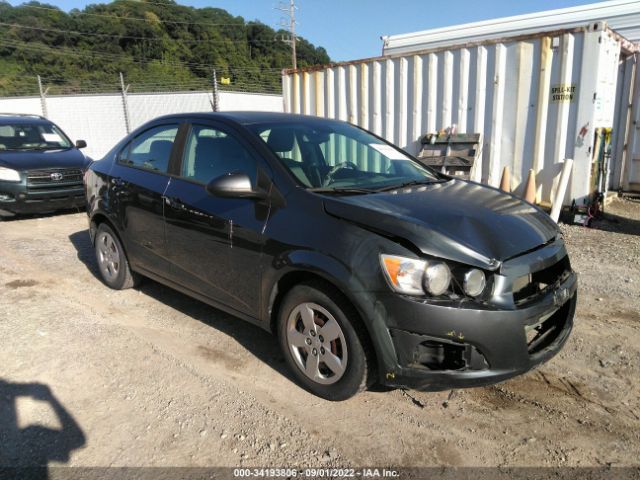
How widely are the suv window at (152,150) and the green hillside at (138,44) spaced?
39.6 meters

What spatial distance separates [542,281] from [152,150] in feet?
10.7

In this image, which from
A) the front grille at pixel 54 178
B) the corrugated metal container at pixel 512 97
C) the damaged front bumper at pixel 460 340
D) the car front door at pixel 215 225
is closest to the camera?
the damaged front bumper at pixel 460 340

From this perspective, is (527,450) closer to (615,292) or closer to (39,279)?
(615,292)

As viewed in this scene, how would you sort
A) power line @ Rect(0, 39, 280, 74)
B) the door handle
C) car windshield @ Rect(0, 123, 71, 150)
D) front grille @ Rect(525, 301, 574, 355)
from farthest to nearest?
power line @ Rect(0, 39, 280, 74)
car windshield @ Rect(0, 123, 71, 150)
the door handle
front grille @ Rect(525, 301, 574, 355)

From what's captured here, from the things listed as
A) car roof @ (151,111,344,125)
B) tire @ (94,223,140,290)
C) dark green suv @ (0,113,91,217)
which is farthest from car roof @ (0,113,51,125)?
car roof @ (151,111,344,125)

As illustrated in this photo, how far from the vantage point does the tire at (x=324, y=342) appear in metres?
2.76

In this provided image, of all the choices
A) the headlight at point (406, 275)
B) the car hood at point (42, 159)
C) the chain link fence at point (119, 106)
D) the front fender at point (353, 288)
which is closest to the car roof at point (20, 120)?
the car hood at point (42, 159)

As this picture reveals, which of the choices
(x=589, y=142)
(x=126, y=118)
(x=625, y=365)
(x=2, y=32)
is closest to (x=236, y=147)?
(x=625, y=365)

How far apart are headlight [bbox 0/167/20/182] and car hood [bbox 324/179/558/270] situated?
22.5 feet

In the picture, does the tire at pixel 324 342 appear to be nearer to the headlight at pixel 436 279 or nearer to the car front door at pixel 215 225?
the car front door at pixel 215 225

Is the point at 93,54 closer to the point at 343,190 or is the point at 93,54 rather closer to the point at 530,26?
the point at 530,26

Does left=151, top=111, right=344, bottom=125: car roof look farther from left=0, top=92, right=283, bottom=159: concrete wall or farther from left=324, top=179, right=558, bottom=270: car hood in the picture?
left=0, top=92, right=283, bottom=159: concrete wall

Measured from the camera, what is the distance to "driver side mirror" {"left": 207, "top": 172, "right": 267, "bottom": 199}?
316cm

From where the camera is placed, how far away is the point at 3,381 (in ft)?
10.9
